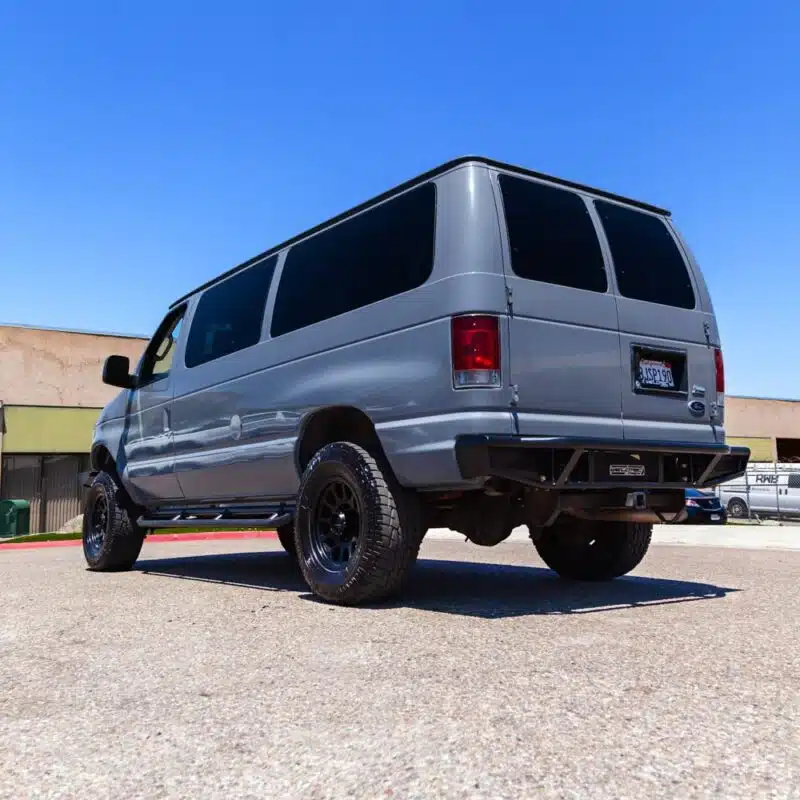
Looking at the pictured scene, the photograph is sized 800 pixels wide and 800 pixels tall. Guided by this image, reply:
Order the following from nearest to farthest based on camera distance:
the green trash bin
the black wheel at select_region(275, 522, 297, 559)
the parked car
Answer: the black wheel at select_region(275, 522, 297, 559)
the green trash bin
the parked car

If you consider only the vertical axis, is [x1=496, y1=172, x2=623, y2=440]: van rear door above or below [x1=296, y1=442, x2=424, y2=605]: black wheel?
above

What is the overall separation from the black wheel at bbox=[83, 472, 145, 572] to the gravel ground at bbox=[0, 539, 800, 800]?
6.05 feet

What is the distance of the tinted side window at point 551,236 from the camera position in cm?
484

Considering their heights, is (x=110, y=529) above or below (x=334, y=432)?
below

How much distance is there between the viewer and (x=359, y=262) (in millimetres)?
5391

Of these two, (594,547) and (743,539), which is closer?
(594,547)

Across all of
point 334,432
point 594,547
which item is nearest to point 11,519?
point 334,432

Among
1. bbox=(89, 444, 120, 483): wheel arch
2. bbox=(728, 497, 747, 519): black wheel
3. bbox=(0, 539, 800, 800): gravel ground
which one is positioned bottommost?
bbox=(728, 497, 747, 519): black wheel

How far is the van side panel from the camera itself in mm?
4527

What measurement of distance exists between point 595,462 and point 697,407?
1042 millimetres

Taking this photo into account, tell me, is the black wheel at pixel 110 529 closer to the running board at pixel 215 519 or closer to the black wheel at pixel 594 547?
the running board at pixel 215 519

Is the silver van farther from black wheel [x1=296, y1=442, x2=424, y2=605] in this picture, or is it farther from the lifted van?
black wheel [x1=296, y1=442, x2=424, y2=605]

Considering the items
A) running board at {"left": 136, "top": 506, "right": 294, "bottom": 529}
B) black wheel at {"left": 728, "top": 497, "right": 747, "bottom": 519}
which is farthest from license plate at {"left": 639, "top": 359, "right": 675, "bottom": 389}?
black wheel at {"left": 728, "top": 497, "right": 747, "bottom": 519}

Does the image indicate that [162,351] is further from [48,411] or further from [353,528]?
[48,411]
